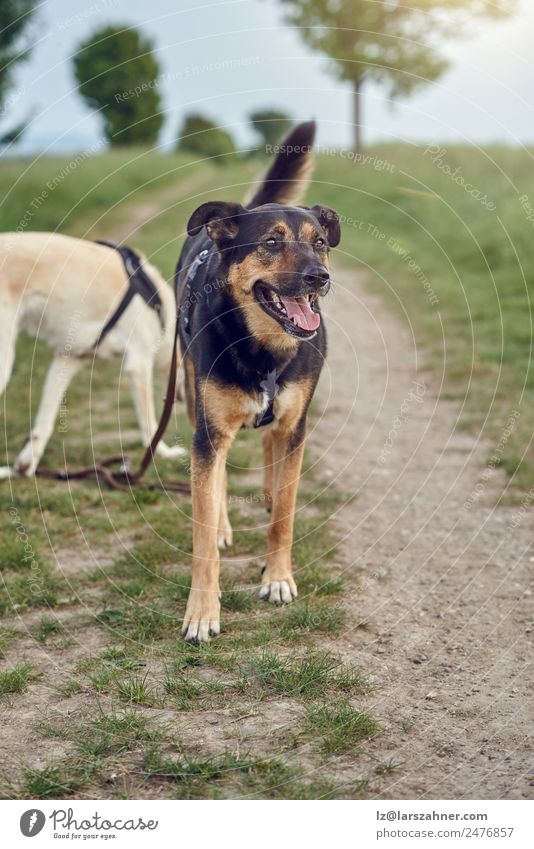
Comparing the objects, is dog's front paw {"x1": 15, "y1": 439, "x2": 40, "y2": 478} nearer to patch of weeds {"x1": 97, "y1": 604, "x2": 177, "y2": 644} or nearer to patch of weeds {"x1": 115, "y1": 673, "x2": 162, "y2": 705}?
patch of weeds {"x1": 97, "y1": 604, "x2": 177, "y2": 644}

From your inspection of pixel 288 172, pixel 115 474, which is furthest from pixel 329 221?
pixel 115 474

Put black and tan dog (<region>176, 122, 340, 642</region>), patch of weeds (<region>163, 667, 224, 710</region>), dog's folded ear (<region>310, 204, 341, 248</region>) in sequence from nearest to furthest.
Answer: patch of weeds (<region>163, 667, 224, 710</region>)
black and tan dog (<region>176, 122, 340, 642</region>)
dog's folded ear (<region>310, 204, 341, 248</region>)

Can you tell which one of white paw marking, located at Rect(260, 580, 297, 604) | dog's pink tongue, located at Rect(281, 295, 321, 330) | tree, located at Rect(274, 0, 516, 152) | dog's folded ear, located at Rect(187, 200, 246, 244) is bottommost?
white paw marking, located at Rect(260, 580, 297, 604)

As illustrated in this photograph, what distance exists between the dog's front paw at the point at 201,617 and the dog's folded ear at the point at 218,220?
1848mm

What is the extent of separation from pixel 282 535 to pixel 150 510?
1.60m

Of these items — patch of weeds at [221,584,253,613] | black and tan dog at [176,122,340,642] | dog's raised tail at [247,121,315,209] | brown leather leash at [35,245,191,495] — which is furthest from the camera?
brown leather leash at [35,245,191,495]

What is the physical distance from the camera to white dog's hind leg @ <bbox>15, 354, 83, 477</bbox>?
6.79 m

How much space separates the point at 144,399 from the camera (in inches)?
278

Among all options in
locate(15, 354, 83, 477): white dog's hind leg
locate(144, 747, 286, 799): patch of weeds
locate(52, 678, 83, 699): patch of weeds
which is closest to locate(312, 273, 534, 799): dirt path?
locate(144, 747, 286, 799): patch of weeds

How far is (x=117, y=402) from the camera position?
8.80m

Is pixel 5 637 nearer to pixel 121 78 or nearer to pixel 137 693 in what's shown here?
pixel 137 693

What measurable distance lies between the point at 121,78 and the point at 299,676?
3133cm

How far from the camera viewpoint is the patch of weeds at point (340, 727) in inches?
135
